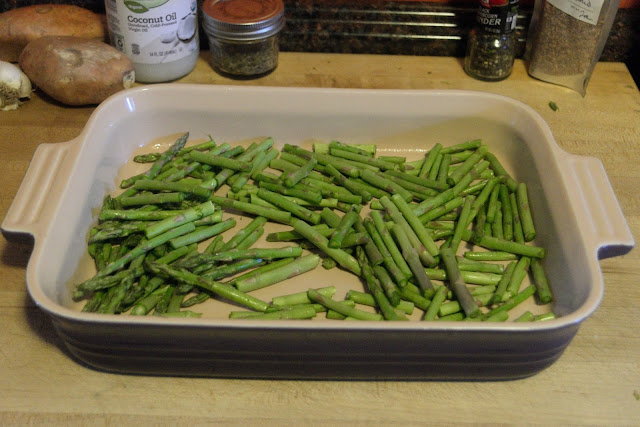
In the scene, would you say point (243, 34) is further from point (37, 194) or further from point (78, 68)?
point (37, 194)

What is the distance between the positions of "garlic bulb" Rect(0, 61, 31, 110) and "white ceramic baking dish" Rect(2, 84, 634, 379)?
1.65 feet

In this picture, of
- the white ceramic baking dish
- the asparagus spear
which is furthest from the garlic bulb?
the asparagus spear

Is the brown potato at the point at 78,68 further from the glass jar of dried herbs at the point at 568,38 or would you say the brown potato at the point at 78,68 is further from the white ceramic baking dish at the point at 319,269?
the glass jar of dried herbs at the point at 568,38

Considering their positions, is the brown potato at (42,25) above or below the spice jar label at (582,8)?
below

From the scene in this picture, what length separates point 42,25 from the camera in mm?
2254

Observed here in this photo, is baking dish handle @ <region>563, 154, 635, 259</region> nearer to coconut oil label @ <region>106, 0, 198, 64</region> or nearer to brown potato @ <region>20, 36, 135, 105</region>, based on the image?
coconut oil label @ <region>106, 0, 198, 64</region>

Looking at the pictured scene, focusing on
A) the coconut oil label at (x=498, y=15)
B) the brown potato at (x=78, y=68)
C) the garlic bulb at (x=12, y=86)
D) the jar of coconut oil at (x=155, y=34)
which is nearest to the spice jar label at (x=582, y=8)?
the coconut oil label at (x=498, y=15)

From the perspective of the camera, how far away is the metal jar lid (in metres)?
2.15

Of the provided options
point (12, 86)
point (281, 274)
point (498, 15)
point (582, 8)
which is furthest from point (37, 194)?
point (582, 8)

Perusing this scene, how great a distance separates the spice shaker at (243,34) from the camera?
2154 millimetres

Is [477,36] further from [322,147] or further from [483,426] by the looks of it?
[483,426]

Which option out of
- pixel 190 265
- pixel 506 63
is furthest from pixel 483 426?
pixel 506 63

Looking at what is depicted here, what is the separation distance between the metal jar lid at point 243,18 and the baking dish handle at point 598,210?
1077mm

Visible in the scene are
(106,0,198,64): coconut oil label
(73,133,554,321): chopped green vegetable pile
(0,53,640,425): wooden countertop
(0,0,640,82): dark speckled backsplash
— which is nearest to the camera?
(0,53,640,425): wooden countertop
